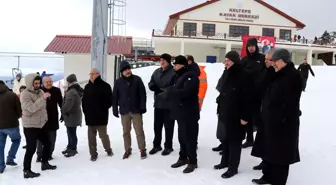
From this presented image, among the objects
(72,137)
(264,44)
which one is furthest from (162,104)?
(264,44)

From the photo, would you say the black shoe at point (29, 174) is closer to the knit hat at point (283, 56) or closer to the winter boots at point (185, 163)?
the winter boots at point (185, 163)

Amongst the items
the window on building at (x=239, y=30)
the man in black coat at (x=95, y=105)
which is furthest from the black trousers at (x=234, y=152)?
the window on building at (x=239, y=30)

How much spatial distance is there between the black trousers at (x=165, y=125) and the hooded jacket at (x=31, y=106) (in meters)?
2.01

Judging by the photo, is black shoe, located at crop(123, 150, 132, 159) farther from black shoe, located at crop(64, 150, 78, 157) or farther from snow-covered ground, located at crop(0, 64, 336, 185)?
black shoe, located at crop(64, 150, 78, 157)

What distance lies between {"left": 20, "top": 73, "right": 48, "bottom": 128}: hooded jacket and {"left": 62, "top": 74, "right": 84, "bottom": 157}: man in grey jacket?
0.93 metres

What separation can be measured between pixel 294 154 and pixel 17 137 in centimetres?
439

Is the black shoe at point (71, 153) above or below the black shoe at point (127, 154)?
below

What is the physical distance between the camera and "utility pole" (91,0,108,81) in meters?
9.44

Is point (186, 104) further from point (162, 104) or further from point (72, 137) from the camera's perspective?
point (72, 137)

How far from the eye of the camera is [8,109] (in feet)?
17.4

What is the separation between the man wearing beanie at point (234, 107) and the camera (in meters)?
4.53

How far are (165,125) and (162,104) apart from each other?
46 centimetres

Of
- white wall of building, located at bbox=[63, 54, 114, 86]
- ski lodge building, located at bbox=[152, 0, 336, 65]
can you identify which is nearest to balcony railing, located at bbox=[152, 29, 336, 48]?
ski lodge building, located at bbox=[152, 0, 336, 65]

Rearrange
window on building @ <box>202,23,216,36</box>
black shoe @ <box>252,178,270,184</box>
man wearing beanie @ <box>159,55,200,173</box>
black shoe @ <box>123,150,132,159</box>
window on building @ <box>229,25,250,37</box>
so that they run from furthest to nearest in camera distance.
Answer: window on building @ <box>229,25,250,37</box>, window on building @ <box>202,23,216,36</box>, black shoe @ <box>123,150,132,159</box>, man wearing beanie @ <box>159,55,200,173</box>, black shoe @ <box>252,178,270,184</box>
